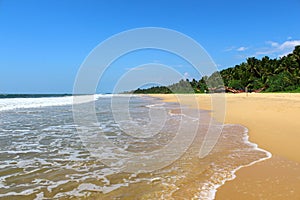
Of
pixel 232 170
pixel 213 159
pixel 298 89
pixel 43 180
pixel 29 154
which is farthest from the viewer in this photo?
pixel 298 89

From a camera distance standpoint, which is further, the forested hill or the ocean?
the forested hill

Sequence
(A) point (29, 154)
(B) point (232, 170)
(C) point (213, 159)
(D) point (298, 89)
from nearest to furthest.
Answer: (B) point (232, 170) → (C) point (213, 159) → (A) point (29, 154) → (D) point (298, 89)

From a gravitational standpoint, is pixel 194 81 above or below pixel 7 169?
above

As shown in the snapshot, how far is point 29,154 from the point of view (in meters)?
6.09

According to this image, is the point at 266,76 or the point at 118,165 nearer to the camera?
the point at 118,165

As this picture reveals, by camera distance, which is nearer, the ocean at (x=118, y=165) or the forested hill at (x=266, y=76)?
the ocean at (x=118, y=165)

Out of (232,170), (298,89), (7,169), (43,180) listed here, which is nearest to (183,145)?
(232,170)

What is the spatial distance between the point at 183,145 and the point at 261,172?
112 inches

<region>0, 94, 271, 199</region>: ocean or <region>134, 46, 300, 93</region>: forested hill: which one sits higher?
<region>134, 46, 300, 93</region>: forested hill

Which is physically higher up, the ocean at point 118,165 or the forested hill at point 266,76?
the forested hill at point 266,76

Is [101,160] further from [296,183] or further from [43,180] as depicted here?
[296,183]

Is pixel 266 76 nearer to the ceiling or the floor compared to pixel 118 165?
nearer to the ceiling

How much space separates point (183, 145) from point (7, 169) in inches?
182

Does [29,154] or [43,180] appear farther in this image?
[29,154]
